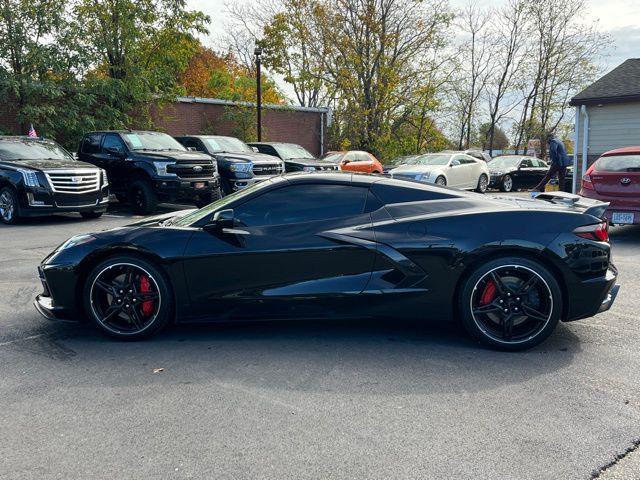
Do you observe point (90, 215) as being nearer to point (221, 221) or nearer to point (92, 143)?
point (92, 143)

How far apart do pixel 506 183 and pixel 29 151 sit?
55.4ft

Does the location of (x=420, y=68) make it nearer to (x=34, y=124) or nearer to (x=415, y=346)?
(x=34, y=124)

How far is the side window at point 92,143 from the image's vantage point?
14.2 m

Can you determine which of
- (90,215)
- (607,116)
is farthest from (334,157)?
(90,215)

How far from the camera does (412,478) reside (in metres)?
2.62

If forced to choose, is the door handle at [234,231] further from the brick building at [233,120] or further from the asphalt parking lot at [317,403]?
the brick building at [233,120]

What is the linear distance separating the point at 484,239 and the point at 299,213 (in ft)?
4.73

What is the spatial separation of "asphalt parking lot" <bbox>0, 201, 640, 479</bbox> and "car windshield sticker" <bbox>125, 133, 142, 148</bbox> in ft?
30.4

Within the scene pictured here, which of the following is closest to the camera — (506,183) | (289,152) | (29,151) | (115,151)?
(29,151)

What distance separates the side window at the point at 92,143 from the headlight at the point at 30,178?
2965 mm

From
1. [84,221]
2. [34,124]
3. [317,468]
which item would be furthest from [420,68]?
[317,468]

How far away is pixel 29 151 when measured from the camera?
12523 millimetres

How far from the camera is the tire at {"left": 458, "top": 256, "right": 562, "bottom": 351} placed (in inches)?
167

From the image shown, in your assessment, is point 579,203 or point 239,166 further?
point 239,166
